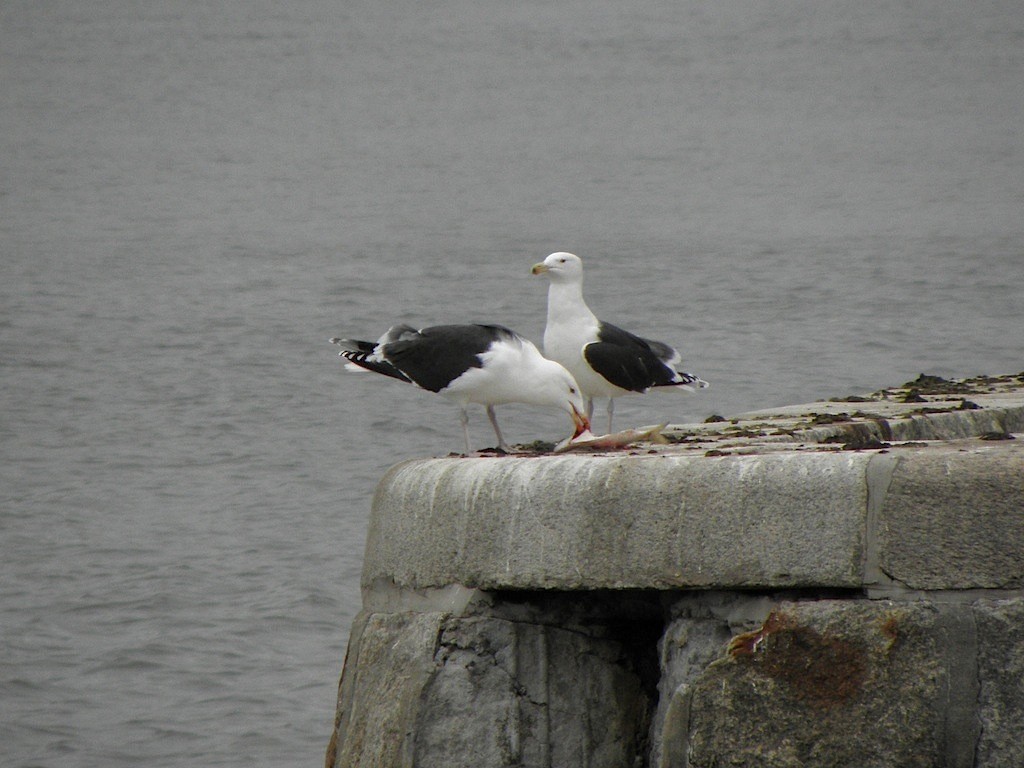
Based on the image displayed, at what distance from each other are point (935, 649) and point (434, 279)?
1635 centimetres

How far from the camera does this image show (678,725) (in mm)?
2949

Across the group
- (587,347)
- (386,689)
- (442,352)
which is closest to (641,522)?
(386,689)

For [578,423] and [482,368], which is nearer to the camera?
[578,423]

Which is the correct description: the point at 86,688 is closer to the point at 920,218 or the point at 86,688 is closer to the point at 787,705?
the point at 787,705

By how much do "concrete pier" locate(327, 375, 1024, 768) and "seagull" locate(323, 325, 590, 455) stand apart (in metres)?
1.82

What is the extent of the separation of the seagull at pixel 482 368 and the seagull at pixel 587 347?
2.91 ft

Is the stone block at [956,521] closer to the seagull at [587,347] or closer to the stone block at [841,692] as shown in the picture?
the stone block at [841,692]

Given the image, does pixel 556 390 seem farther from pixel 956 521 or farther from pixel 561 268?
pixel 956 521

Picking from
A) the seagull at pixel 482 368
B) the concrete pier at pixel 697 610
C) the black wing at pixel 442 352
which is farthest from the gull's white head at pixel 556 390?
the concrete pier at pixel 697 610

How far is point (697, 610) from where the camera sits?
10.2 feet

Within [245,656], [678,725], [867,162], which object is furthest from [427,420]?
[867,162]

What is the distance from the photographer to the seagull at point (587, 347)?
6.61m

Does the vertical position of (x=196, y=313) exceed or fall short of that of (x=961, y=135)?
it falls short

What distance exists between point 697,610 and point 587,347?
3.58m
